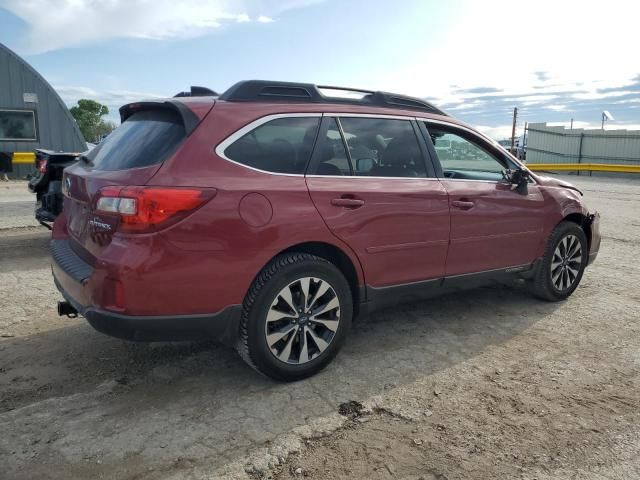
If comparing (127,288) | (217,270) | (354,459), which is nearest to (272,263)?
(217,270)

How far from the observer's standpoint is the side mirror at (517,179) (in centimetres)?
454

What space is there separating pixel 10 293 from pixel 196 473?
358 centimetres

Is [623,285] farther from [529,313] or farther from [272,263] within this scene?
[272,263]

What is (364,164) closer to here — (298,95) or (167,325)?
(298,95)

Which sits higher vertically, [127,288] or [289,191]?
[289,191]

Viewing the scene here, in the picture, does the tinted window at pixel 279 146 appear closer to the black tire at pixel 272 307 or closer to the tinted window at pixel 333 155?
the tinted window at pixel 333 155

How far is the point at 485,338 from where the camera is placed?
417 cm

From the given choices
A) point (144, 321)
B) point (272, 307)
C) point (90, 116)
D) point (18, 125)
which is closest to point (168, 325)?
point (144, 321)

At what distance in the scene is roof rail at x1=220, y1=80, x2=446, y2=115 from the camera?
11.0 ft

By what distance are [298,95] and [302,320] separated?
4.93 ft

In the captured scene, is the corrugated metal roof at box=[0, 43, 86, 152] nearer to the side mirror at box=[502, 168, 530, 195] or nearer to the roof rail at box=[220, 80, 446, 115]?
the roof rail at box=[220, 80, 446, 115]

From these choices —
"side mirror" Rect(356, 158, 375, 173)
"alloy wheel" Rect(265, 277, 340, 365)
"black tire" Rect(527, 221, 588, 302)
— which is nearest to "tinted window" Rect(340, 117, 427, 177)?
"side mirror" Rect(356, 158, 375, 173)

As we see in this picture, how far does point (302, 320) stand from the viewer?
10.9 ft

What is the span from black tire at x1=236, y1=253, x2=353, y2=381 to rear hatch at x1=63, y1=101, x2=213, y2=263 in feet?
2.89
